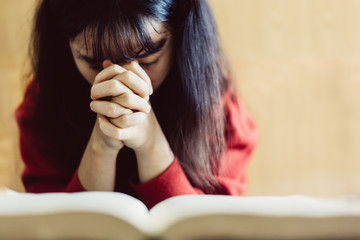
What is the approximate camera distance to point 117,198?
34 centimetres

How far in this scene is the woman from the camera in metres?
0.48

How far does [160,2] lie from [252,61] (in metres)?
0.54

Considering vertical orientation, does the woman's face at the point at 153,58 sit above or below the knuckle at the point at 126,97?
above

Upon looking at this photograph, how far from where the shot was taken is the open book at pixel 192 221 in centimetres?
30

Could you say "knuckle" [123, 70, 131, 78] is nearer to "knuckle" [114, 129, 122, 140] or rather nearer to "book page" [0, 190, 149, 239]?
"knuckle" [114, 129, 122, 140]

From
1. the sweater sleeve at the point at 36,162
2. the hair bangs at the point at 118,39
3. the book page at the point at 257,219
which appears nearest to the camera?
the book page at the point at 257,219

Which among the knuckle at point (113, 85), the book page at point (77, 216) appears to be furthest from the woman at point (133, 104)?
the book page at point (77, 216)

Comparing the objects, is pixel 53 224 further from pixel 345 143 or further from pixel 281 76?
pixel 345 143

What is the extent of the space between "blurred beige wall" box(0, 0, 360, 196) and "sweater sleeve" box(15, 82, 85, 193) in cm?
27

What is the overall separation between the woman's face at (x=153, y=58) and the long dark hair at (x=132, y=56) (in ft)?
0.04

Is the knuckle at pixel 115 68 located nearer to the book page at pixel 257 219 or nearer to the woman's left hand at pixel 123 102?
the woman's left hand at pixel 123 102

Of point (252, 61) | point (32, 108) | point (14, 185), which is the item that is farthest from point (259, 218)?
point (14, 185)

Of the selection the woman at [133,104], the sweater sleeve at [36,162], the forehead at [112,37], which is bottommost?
the sweater sleeve at [36,162]

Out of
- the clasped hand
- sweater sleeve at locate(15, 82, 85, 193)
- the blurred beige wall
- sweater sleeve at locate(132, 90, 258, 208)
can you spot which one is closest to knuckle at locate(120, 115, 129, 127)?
→ the clasped hand
